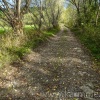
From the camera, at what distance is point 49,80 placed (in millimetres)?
9008

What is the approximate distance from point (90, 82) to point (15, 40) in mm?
7976

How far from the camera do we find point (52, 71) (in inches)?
408

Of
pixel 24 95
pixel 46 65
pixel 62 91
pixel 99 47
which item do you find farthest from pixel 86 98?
pixel 99 47

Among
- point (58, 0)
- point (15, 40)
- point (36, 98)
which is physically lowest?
point (36, 98)

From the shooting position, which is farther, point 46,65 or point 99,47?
point 99,47

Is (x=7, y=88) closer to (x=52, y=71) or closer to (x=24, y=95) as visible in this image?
(x=24, y=95)

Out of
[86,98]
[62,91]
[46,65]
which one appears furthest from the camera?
[46,65]

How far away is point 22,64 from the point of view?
462 inches

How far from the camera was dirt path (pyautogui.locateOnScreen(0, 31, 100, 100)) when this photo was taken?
752 cm

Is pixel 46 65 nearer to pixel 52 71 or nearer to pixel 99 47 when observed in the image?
pixel 52 71

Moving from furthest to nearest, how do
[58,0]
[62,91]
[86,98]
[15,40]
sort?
[58,0]
[15,40]
[62,91]
[86,98]

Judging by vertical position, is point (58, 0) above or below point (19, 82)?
above

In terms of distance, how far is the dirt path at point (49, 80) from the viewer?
7.52 meters

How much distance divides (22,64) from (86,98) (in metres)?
5.66
